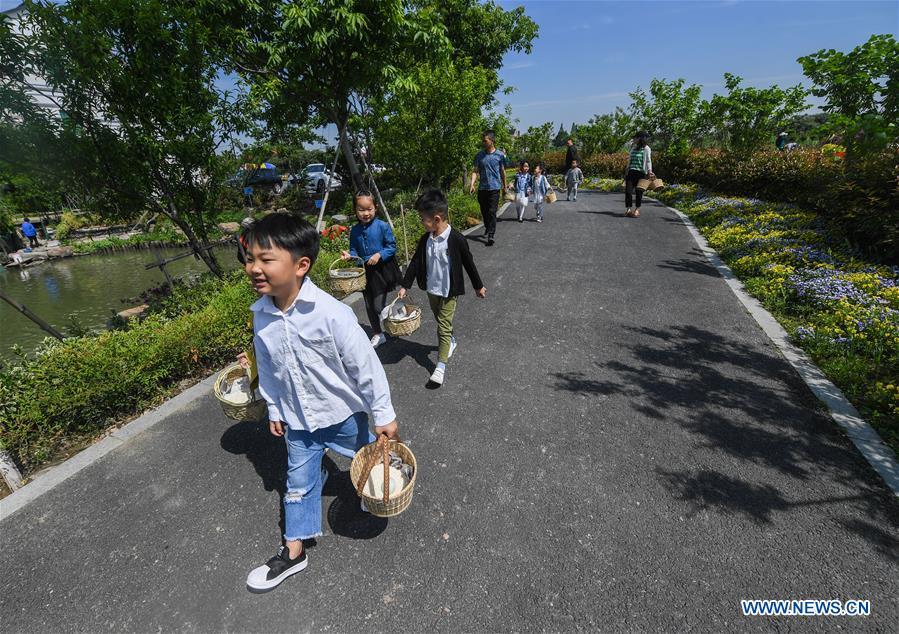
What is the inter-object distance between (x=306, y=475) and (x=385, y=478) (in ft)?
1.73

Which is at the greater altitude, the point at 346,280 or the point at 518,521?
the point at 346,280

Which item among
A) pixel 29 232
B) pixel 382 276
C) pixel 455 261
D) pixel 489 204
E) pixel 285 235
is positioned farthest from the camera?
pixel 29 232

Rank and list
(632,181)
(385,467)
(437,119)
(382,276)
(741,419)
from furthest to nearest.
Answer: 1. (437,119)
2. (632,181)
3. (382,276)
4. (741,419)
5. (385,467)

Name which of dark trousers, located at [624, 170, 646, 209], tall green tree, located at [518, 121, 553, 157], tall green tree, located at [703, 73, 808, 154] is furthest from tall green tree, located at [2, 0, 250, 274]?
tall green tree, located at [518, 121, 553, 157]

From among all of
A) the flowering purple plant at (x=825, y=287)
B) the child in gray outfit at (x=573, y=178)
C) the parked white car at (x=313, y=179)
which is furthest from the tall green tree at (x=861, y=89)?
the parked white car at (x=313, y=179)

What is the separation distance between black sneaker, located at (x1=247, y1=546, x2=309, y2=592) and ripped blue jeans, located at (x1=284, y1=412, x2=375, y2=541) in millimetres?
141

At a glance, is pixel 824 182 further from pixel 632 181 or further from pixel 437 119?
pixel 437 119

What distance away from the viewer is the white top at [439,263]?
4.04m

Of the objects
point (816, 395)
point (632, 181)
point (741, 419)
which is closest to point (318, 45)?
point (741, 419)

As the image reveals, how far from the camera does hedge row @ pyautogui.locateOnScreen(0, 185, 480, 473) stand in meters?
3.19

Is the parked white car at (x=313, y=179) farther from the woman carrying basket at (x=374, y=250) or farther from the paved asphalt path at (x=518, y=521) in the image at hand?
the paved asphalt path at (x=518, y=521)

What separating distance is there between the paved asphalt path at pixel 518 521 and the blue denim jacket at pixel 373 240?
1.40 metres

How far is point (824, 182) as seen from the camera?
8875mm

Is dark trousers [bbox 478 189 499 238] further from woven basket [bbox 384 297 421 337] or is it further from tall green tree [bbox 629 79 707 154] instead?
tall green tree [bbox 629 79 707 154]
